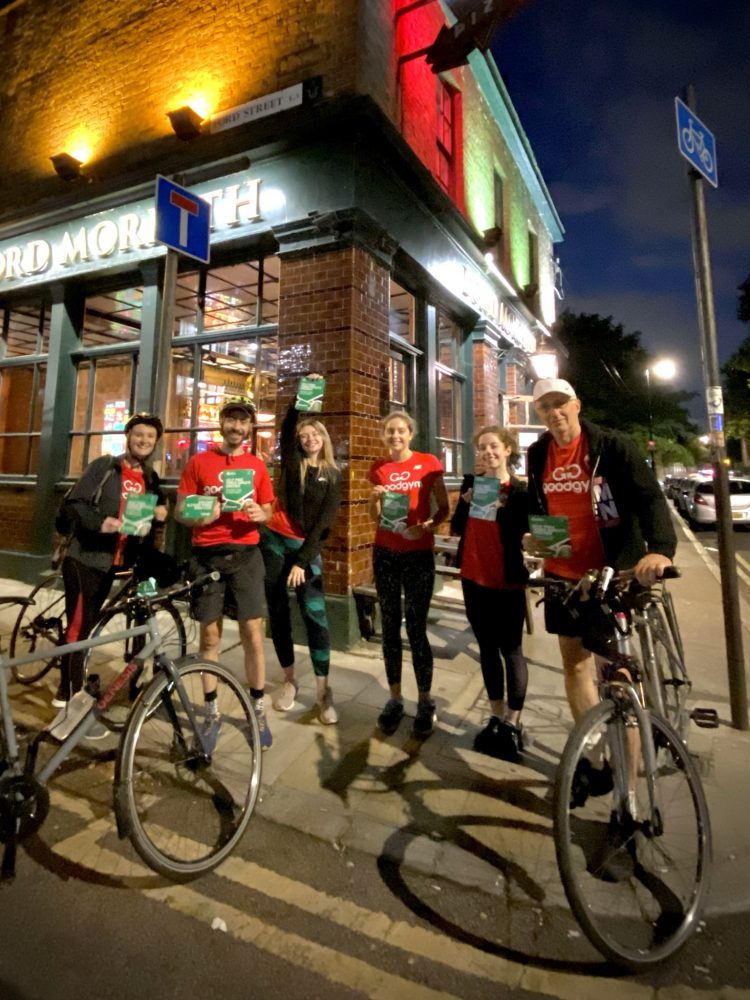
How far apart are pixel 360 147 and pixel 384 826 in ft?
20.4

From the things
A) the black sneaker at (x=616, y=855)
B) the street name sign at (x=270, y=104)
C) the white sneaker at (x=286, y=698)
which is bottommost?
the black sneaker at (x=616, y=855)

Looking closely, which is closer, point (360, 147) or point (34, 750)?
point (34, 750)

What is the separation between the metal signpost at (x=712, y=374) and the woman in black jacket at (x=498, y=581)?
1.58m

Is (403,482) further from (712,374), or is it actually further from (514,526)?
(712,374)

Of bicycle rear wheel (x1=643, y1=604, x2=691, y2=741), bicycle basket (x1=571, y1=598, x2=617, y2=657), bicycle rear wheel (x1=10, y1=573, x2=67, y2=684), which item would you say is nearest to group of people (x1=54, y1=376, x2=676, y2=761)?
bicycle basket (x1=571, y1=598, x2=617, y2=657)

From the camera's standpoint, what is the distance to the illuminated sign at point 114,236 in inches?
235


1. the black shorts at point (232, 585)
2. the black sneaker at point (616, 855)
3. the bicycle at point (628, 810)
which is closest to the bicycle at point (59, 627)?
the black shorts at point (232, 585)

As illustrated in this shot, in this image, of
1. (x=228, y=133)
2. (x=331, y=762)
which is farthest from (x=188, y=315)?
(x=331, y=762)

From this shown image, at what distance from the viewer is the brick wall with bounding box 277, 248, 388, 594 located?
17.2ft

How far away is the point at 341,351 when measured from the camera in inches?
209

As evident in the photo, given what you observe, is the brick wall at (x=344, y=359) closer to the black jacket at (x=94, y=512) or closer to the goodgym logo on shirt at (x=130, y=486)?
the goodgym logo on shirt at (x=130, y=486)

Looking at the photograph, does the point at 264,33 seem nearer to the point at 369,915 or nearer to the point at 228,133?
the point at 228,133

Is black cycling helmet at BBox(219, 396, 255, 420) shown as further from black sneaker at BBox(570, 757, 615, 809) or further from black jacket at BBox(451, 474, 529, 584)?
black sneaker at BBox(570, 757, 615, 809)

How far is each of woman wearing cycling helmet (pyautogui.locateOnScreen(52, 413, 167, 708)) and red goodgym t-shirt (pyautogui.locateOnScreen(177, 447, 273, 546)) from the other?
13.6 inches
